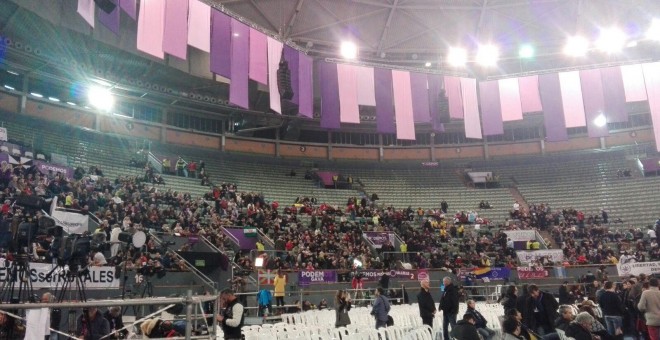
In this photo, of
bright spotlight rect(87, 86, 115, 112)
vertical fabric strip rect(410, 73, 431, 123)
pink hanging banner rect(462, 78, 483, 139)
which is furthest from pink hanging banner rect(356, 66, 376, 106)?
bright spotlight rect(87, 86, 115, 112)

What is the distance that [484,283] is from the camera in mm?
22938

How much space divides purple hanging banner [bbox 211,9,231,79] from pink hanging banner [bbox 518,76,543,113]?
16.9 m

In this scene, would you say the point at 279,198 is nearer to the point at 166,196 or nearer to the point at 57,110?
the point at 166,196

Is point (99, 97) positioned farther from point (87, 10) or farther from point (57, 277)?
point (57, 277)

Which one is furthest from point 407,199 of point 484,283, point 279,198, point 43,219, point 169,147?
point 43,219

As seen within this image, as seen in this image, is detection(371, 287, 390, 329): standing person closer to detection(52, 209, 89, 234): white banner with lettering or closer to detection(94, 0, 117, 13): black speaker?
detection(52, 209, 89, 234): white banner with lettering

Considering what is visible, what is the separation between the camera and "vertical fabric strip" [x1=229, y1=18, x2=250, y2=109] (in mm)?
23828

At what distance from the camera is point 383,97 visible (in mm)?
28906

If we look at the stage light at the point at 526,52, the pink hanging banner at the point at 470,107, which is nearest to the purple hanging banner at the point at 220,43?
the pink hanging banner at the point at 470,107

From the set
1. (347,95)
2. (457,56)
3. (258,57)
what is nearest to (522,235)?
(347,95)

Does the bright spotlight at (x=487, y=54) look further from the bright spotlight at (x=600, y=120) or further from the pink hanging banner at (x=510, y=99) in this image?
the bright spotlight at (x=600, y=120)

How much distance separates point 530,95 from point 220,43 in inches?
696

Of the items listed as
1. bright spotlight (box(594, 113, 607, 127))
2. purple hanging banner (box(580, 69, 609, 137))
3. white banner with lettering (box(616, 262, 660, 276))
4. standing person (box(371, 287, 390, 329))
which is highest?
purple hanging banner (box(580, 69, 609, 137))

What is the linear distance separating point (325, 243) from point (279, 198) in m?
8.55
